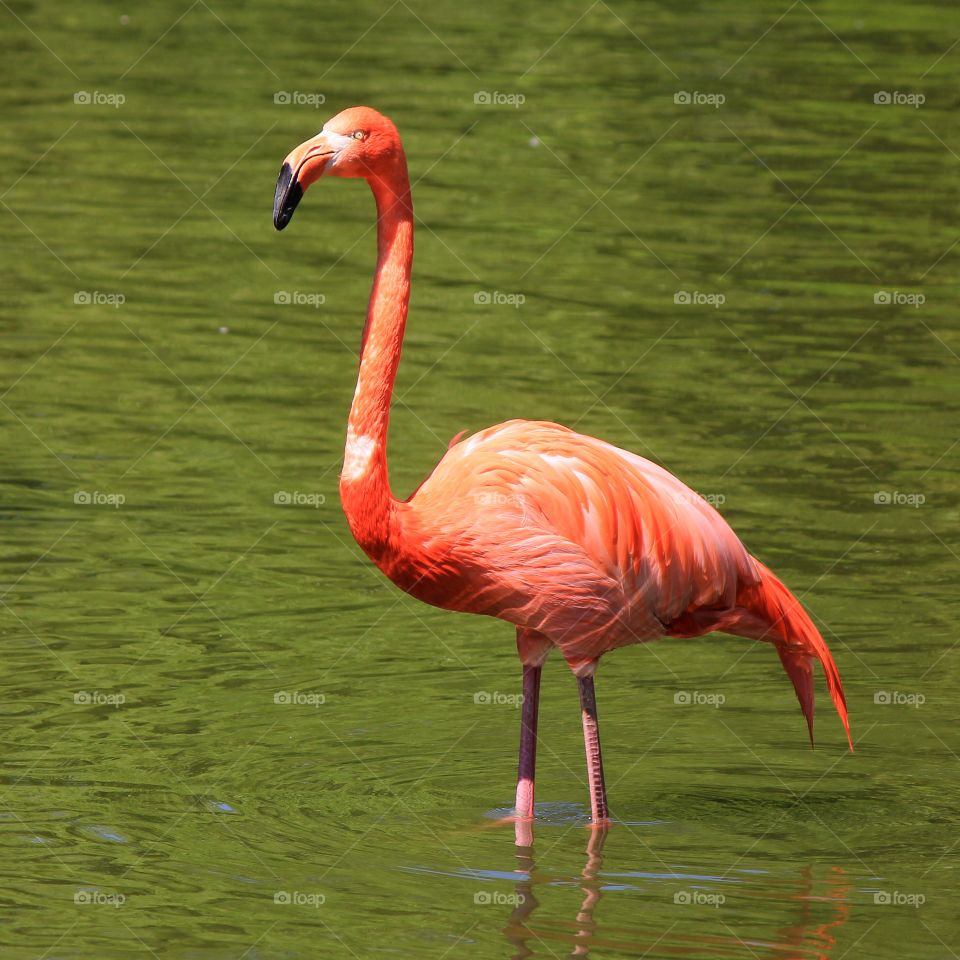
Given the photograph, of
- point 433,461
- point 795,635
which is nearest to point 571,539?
point 795,635

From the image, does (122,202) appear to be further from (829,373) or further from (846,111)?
(846,111)

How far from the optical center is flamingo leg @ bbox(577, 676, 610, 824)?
21.0ft

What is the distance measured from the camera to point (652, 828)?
654 cm

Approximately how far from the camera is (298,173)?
18.7 feet

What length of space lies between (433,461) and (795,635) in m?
3.43

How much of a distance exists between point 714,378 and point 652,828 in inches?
205

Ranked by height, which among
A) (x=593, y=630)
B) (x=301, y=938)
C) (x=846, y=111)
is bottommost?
(x=301, y=938)

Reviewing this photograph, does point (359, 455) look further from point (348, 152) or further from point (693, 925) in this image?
point (693, 925)

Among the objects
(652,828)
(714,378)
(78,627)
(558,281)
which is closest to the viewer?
(652,828)

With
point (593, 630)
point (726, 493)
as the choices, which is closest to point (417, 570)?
point (593, 630)

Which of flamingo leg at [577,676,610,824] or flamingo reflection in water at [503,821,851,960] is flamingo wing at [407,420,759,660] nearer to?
flamingo leg at [577,676,610,824]

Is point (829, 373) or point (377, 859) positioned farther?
point (829, 373)

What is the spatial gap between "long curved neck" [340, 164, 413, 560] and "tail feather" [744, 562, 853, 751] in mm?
1370

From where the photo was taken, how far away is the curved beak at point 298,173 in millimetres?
5625
